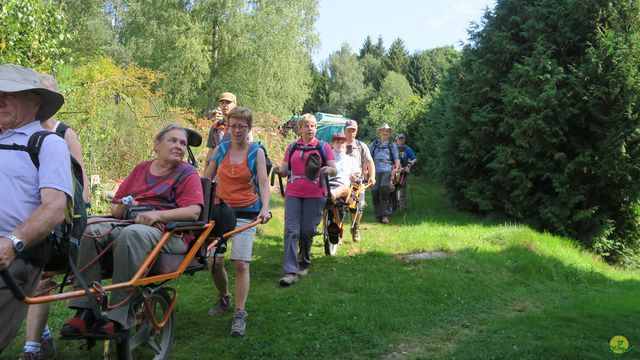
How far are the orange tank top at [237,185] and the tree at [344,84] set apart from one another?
2524 inches

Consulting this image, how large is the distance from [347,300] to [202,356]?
209 cm

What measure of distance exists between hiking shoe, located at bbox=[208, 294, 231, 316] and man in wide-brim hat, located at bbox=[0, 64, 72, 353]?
2.85 meters

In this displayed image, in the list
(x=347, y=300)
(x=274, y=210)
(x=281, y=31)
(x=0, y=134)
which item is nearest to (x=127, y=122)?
(x=274, y=210)

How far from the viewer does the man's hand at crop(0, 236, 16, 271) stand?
7.75ft

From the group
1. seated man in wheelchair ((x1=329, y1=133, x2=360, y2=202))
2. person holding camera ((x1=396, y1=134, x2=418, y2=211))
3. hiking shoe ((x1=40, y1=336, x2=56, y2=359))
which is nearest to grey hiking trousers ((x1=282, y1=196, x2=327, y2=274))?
seated man in wheelchair ((x1=329, y1=133, x2=360, y2=202))

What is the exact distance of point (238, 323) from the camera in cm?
A: 491

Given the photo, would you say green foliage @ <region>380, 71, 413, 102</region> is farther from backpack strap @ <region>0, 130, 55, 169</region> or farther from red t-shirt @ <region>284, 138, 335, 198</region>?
backpack strap @ <region>0, 130, 55, 169</region>

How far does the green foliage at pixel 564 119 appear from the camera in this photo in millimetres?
10461

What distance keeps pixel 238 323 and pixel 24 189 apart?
269 centimetres

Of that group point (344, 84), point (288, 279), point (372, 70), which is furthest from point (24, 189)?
point (372, 70)

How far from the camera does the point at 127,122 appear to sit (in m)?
11.3

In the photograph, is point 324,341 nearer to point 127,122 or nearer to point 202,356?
point 202,356

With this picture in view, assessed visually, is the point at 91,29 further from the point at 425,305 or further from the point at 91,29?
the point at 425,305

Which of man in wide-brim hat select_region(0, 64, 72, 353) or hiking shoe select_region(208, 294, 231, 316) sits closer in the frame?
man in wide-brim hat select_region(0, 64, 72, 353)
